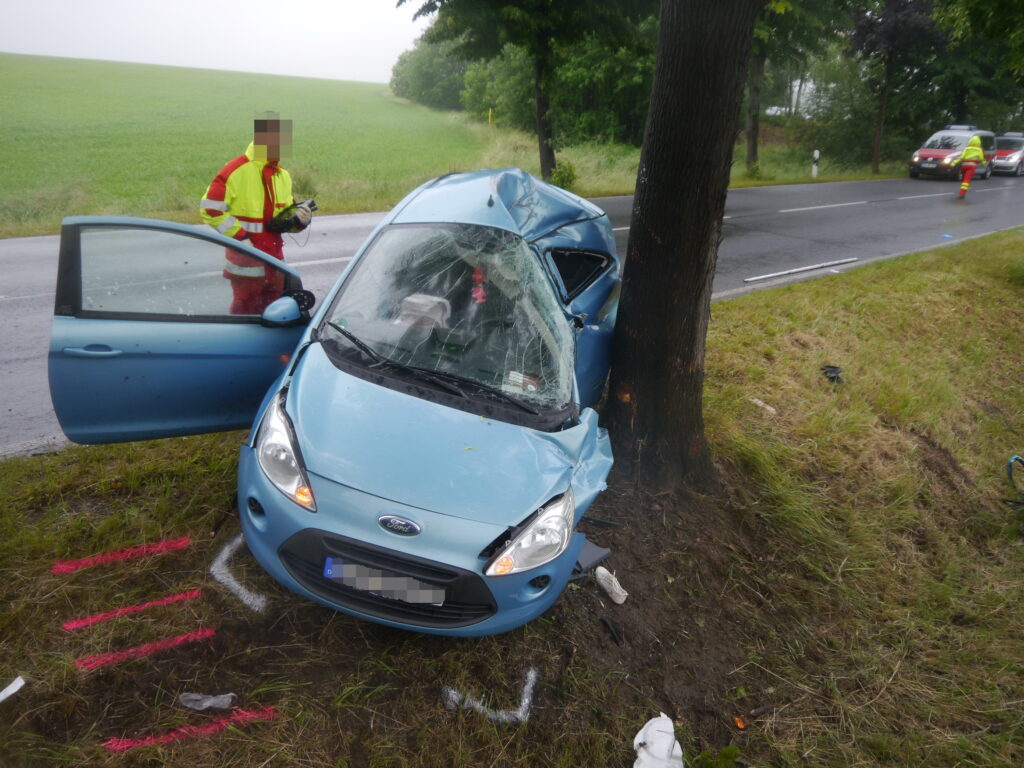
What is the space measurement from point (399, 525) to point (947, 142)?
91.1 ft

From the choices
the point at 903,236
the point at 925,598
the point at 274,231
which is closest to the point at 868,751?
the point at 925,598

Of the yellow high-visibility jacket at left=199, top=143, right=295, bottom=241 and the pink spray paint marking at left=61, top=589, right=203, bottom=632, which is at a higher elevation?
the yellow high-visibility jacket at left=199, top=143, right=295, bottom=241

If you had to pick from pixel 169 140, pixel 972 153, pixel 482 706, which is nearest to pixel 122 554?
pixel 482 706

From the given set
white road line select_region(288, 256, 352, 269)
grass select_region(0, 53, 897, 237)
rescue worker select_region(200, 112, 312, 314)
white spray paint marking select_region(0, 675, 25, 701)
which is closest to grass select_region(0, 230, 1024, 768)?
white spray paint marking select_region(0, 675, 25, 701)

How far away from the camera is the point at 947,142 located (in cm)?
2338

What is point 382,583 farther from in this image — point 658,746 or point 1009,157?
point 1009,157

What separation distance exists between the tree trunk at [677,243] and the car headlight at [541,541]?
4.68 ft

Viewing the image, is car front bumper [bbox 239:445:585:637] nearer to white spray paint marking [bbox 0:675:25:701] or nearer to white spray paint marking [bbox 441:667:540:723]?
white spray paint marking [bbox 441:667:540:723]

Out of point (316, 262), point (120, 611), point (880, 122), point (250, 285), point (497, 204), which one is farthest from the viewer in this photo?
point (880, 122)

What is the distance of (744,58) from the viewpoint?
3354mm

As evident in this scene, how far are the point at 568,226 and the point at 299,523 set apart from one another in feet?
9.48

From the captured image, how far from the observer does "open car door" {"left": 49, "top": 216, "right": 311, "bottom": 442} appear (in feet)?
9.91

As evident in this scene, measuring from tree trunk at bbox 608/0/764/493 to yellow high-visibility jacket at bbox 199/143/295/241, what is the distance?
8.00 ft

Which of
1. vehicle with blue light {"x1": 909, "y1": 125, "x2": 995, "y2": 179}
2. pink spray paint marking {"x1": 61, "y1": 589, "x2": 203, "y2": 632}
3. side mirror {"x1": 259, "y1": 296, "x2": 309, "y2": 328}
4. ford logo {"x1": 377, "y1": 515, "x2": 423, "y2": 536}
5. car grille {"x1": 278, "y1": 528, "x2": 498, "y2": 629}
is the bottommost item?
pink spray paint marking {"x1": 61, "y1": 589, "x2": 203, "y2": 632}
